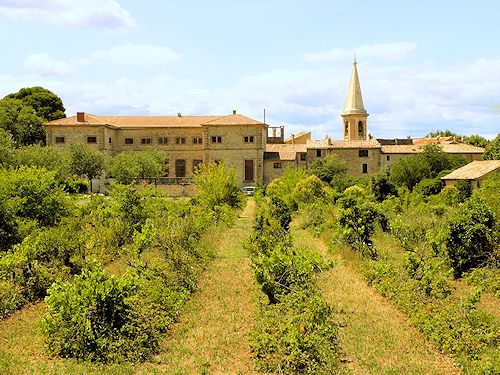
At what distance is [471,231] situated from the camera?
17.4 m

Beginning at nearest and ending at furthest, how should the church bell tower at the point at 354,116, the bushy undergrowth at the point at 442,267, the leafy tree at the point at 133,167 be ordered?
the bushy undergrowth at the point at 442,267 < the leafy tree at the point at 133,167 < the church bell tower at the point at 354,116

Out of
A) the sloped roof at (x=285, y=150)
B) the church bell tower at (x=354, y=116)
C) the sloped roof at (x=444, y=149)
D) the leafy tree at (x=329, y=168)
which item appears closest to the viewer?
the leafy tree at (x=329, y=168)

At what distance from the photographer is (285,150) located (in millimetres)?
66500

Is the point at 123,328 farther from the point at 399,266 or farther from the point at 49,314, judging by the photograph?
the point at 399,266

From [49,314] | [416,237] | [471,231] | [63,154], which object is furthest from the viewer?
[63,154]

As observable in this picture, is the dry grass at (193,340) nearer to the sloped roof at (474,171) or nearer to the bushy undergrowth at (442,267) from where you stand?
the bushy undergrowth at (442,267)

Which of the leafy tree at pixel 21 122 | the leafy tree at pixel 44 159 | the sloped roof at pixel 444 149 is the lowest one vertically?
the leafy tree at pixel 44 159

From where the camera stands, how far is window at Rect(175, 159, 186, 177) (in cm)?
6775

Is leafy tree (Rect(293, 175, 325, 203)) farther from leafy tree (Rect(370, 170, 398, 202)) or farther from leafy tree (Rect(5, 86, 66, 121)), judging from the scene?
leafy tree (Rect(5, 86, 66, 121))

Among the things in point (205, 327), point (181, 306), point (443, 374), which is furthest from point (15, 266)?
point (443, 374)

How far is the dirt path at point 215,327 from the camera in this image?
34.0 ft

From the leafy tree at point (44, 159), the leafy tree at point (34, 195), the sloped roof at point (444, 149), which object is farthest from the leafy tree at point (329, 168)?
the leafy tree at point (34, 195)

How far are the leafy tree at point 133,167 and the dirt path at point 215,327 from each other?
3504 cm

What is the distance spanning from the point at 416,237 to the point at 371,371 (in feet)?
44.2
